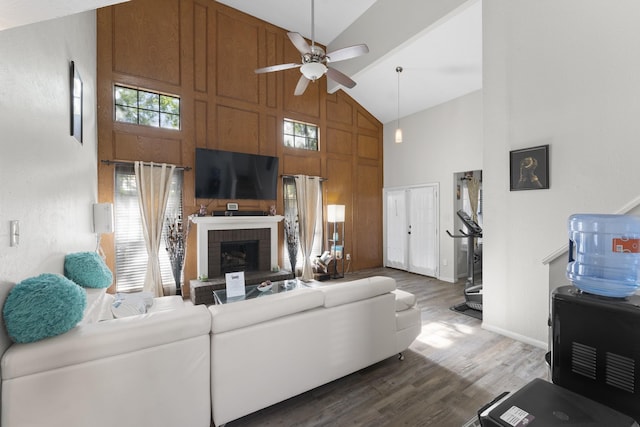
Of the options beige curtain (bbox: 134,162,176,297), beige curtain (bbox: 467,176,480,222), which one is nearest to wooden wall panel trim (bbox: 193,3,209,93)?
beige curtain (bbox: 134,162,176,297)

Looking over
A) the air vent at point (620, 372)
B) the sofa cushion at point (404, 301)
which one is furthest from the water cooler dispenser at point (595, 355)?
the sofa cushion at point (404, 301)

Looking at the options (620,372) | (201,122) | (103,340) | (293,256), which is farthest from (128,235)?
(620,372)

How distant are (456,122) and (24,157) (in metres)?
5.94

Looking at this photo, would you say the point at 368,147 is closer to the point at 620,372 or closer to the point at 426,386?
the point at 426,386

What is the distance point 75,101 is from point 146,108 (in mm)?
1850

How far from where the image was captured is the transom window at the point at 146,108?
409cm

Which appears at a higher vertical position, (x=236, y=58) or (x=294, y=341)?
(x=236, y=58)

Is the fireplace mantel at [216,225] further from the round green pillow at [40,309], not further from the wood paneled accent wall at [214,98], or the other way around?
the round green pillow at [40,309]

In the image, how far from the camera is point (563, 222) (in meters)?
2.72

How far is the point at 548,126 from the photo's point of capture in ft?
9.22

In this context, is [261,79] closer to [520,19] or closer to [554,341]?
[520,19]

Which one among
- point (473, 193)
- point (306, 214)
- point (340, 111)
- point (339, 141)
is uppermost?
point (340, 111)

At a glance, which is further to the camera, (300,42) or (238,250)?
(238,250)

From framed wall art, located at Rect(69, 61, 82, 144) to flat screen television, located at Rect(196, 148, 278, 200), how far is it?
5.76 ft
